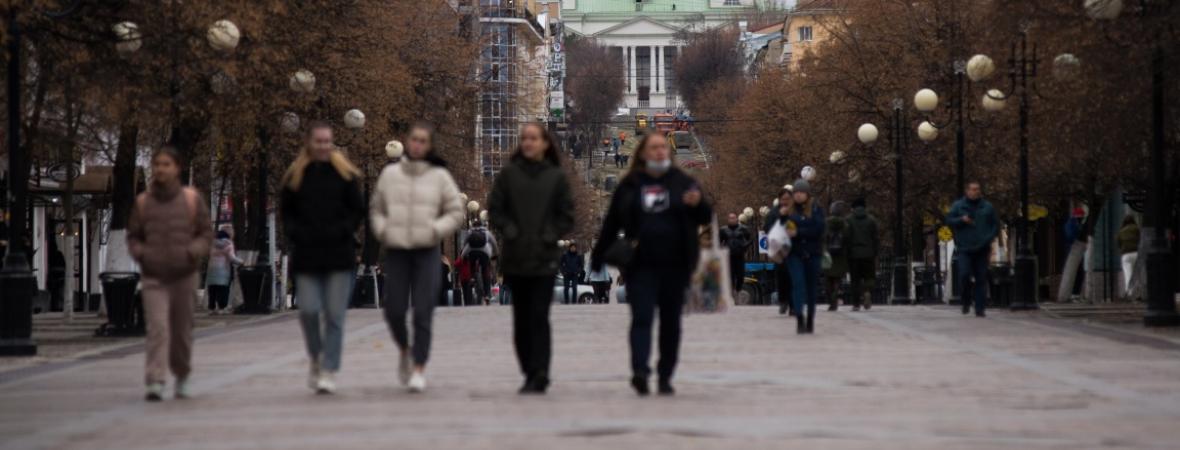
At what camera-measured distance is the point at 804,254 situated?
23344 millimetres

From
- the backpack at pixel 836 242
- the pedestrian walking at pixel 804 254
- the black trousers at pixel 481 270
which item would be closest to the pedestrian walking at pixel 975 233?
the backpack at pixel 836 242

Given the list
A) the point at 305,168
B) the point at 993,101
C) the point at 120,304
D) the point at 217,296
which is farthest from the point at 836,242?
the point at 305,168

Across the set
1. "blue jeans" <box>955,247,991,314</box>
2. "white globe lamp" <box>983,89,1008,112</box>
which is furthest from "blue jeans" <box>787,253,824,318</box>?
"white globe lamp" <box>983,89,1008,112</box>

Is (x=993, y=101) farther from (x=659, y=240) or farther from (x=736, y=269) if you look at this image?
(x=659, y=240)

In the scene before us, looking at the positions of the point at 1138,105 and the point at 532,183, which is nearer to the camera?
the point at 532,183

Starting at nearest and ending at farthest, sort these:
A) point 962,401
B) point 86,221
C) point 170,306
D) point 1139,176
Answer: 1. point 962,401
2. point 170,306
3. point 1139,176
4. point 86,221

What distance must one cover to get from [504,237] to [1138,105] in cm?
1556

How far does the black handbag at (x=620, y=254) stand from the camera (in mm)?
14000

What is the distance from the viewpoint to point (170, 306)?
48.6 feet

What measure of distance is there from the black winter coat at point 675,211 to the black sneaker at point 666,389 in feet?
2.33

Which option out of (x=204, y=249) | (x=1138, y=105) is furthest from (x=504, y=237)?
(x=1138, y=105)

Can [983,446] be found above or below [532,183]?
below

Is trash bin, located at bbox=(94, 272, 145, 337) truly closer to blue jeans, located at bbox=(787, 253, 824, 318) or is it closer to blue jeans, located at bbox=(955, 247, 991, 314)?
blue jeans, located at bbox=(787, 253, 824, 318)

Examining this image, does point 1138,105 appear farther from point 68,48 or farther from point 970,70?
point 68,48
